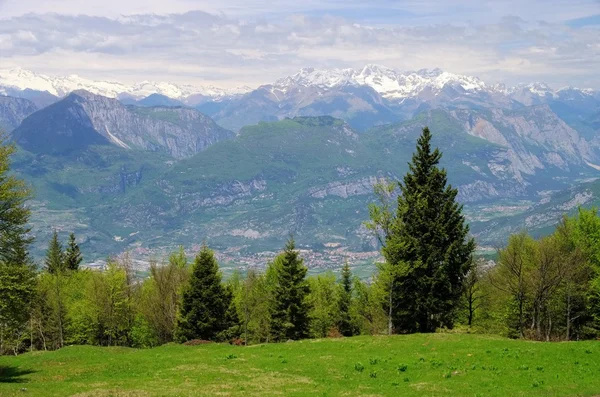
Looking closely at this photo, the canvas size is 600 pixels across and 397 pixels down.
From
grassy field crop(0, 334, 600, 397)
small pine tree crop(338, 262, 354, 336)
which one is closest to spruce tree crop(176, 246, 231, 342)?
grassy field crop(0, 334, 600, 397)

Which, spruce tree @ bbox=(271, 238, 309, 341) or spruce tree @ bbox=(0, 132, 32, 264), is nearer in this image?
spruce tree @ bbox=(0, 132, 32, 264)

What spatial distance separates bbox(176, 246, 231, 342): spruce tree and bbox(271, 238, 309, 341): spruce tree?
316 inches

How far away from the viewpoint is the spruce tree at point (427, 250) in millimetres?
67625

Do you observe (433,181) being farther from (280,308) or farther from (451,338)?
(280,308)

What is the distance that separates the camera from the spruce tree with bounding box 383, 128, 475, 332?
67.6m

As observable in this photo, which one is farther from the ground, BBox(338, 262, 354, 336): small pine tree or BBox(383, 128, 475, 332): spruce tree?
BBox(383, 128, 475, 332): spruce tree

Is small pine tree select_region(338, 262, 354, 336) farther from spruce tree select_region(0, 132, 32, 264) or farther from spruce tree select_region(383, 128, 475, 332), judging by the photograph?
spruce tree select_region(0, 132, 32, 264)

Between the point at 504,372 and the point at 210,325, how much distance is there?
170 feet

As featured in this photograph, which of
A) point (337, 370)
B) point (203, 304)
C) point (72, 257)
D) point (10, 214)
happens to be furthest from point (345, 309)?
point (10, 214)

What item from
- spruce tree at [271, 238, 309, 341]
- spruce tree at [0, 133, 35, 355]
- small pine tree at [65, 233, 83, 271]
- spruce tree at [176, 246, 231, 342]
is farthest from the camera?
small pine tree at [65, 233, 83, 271]

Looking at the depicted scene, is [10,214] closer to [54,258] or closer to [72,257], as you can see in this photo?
[54,258]

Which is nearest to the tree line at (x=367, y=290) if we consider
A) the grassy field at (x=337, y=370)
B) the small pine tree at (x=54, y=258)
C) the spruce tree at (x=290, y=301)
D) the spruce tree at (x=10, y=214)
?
the spruce tree at (x=10, y=214)

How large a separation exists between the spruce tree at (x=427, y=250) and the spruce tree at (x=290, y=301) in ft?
61.5

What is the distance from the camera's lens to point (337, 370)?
145 ft
